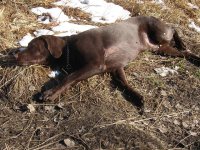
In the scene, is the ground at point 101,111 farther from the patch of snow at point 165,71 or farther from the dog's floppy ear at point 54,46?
the dog's floppy ear at point 54,46

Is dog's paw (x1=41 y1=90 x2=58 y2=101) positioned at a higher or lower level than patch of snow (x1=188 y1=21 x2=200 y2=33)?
higher

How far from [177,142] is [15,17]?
11.3 ft

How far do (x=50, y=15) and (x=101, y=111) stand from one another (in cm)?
254

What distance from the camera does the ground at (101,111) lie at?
16.5 feet

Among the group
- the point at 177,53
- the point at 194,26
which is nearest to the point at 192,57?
the point at 177,53

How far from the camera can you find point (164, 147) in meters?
5.05

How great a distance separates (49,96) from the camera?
18.5 ft

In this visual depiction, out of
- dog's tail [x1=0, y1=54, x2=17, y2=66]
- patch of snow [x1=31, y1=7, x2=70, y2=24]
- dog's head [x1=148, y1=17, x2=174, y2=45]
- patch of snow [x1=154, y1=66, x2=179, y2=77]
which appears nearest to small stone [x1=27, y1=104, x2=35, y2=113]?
dog's tail [x1=0, y1=54, x2=17, y2=66]

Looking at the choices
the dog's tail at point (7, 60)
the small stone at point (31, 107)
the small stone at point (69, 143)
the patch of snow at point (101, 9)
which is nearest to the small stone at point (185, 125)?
the small stone at point (69, 143)

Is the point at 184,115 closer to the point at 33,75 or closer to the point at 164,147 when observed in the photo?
the point at 164,147

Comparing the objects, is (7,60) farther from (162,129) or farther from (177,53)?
(177,53)

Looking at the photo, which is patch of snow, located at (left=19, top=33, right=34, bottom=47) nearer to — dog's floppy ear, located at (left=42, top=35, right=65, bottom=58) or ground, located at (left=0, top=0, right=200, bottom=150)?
ground, located at (left=0, top=0, right=200, bottom=150)

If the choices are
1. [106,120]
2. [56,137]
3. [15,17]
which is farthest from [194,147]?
[15,17]

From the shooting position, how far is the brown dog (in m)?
5.93
